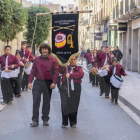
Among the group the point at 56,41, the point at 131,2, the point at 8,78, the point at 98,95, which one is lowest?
the point at 98,95

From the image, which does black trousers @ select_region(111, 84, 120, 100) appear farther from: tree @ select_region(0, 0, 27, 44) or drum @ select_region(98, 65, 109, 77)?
tree @ select_region(0, 0, 27, 44)

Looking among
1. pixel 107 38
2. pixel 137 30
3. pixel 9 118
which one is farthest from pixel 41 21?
pixel 9 118

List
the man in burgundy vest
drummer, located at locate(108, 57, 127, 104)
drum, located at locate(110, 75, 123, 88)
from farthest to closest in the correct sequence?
drummer, located at locate(108, 57, 127, 104) < drum, located at locate(110, 75, 123, 88) < the man in burgundy vest

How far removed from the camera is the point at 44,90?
8.84 meters

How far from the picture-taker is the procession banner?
370 inches

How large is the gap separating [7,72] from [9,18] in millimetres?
17151

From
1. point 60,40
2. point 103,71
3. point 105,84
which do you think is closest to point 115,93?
point 105,84

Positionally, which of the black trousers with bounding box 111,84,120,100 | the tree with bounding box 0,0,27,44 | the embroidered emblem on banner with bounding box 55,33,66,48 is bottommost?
the black trousers with bounding box 111,84,120,100

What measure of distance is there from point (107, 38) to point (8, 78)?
33275 millimetres

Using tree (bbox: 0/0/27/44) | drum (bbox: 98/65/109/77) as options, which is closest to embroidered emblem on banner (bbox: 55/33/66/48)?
drum (bbox: 98/65/109/77)

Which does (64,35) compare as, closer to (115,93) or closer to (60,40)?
(60,40)

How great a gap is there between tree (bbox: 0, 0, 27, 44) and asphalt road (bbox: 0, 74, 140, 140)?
16784 millimetres

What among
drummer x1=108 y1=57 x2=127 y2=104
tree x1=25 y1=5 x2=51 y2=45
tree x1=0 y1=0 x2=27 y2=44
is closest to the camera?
drummer x1=108 y1=57 x2=127 y2=104

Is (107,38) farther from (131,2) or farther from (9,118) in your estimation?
(9,118)
